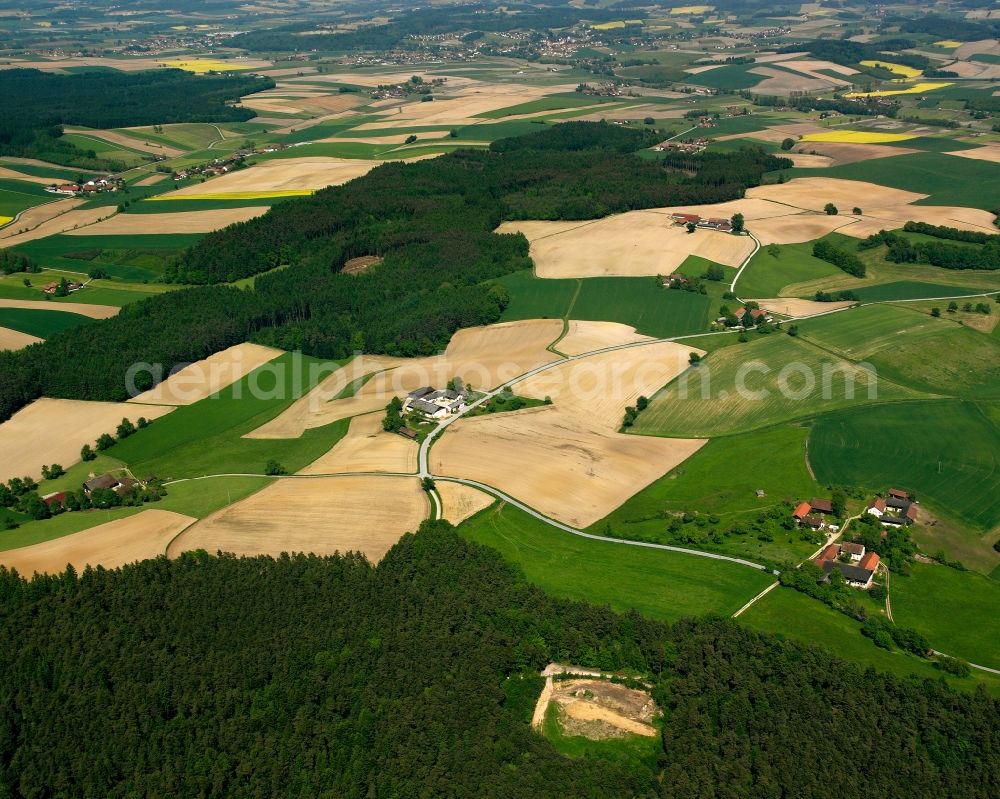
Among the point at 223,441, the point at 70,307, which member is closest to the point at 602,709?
the point at 223,441

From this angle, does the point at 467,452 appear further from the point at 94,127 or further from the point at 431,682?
the point at 94,127

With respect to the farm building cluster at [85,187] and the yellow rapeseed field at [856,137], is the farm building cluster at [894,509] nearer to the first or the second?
the yellow rapeseed field at [856,137]

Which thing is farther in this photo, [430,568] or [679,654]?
[430,568]

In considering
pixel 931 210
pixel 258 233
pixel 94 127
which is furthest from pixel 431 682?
pixel 94 127

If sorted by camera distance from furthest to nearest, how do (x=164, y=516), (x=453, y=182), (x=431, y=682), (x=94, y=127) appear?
(x=94, y=127) < (x=453, y=182) < (x=164, y=516) < (x=431, y=682)

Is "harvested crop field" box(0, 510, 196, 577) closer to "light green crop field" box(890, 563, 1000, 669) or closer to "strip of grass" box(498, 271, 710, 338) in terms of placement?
"light green crop field" box(890, 563, 1000, 669)

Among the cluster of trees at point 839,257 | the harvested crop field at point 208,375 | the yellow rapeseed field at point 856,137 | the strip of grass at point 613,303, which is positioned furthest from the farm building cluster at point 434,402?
the yellow rapeseed field at point 856,137

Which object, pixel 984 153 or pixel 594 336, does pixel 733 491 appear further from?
pixel 984 153
